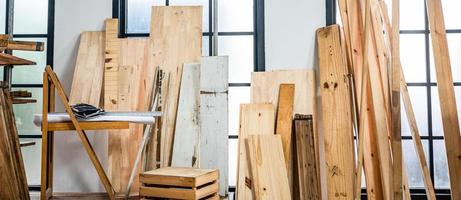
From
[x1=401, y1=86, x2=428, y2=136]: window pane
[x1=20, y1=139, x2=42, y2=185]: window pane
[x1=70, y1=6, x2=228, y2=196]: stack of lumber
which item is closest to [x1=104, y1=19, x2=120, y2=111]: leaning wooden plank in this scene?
[x1=70, y1=6, x2=228, y2=196]: stack of lumber

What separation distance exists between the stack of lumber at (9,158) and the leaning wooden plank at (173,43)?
33.9 inches

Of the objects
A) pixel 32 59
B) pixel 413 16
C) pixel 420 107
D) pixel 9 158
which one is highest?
pixel 413 16

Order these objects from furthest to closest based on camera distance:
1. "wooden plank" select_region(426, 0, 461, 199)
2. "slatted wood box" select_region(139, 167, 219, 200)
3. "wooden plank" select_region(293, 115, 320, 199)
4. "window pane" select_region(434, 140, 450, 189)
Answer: "window pane" select_region(434, 140, 450, 189) < "wooden plank" select_region(293, 115, 320, 199) < "slatted wood box" select_region(139, 167, 219, 200) < "wooden plank" select_region(426, 0, 461, 199)

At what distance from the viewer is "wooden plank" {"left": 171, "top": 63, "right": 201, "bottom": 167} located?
241 cm

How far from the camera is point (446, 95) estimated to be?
69.6 inches

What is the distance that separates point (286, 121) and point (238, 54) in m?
0.66

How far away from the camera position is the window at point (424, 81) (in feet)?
8.62

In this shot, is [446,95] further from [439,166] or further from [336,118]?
Result: [439,166]

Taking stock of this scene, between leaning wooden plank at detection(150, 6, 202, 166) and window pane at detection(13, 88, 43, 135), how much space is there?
0.95 metres

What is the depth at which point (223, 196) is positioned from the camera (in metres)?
2.40

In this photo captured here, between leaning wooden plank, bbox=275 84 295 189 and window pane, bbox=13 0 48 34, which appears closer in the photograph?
leaning wooden plank, bbox=275 84 295 189

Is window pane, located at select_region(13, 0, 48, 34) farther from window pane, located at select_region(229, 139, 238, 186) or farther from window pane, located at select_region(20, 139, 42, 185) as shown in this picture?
window pane, located at select_region(229, 139, 238, 186)

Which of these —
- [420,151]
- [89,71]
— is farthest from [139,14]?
[420,151]

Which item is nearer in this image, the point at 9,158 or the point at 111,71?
the point at 9,158
